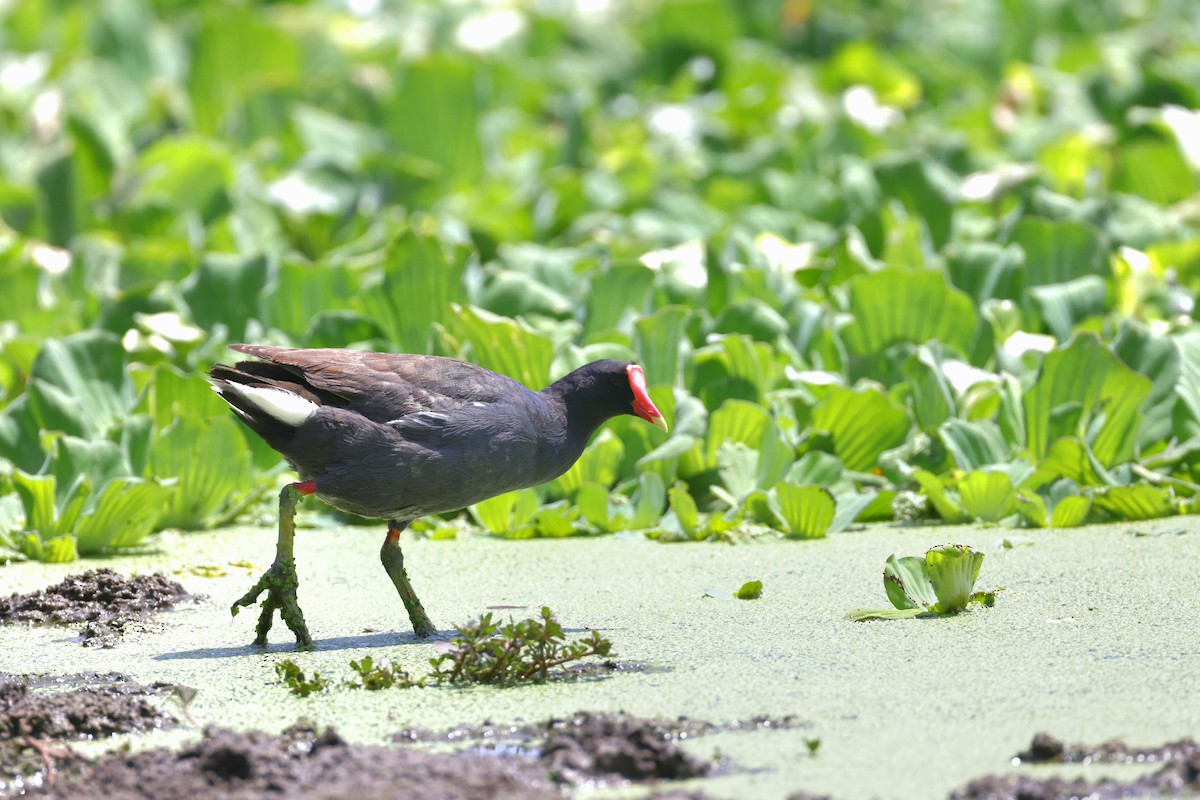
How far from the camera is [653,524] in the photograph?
4.65 meters

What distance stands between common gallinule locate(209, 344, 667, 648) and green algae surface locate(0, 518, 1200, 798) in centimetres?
25

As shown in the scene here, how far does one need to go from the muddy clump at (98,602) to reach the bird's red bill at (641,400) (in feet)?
3.99

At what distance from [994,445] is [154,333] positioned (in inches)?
106

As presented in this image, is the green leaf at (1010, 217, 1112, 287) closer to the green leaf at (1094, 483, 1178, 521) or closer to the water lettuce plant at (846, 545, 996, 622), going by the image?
the green leaf at (1094, 483, 1178, 521)

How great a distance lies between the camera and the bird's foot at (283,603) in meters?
3.57

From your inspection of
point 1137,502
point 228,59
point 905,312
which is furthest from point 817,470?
point 228,59

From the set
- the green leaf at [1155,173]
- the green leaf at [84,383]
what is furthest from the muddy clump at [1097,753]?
the green leaf at [1155,173]

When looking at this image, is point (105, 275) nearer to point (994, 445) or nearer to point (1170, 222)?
point (994, 445)

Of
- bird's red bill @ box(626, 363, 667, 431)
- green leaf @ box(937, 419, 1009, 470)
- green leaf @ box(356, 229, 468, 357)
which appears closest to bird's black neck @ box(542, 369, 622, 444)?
bird's red bill @ box(626, 363, 667, 431)

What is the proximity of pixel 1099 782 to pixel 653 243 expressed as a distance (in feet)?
12.1

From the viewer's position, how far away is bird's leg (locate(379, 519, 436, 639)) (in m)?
3.69

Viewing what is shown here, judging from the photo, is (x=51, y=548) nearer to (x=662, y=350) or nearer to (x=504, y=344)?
(x=504, y=344)

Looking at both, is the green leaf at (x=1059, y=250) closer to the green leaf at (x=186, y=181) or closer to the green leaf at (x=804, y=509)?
the green leaf at (x=804, y=509)

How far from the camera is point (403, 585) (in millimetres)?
3727
